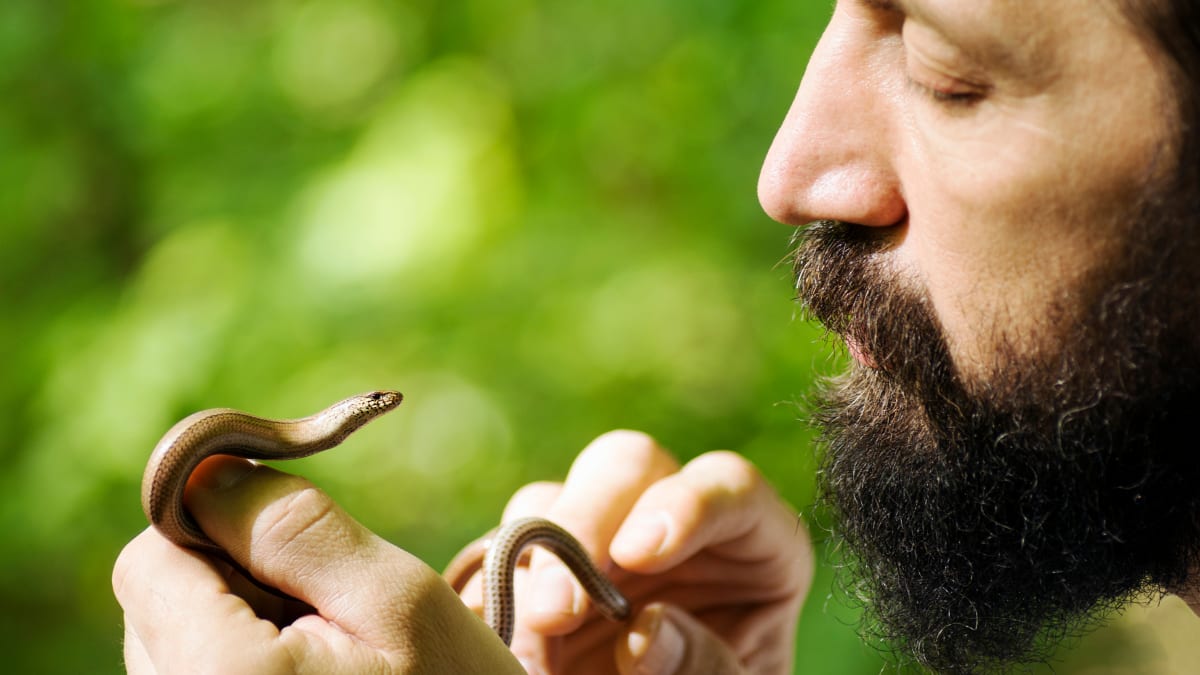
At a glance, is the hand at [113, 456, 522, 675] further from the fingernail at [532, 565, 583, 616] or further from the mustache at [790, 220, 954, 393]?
the mustache at [790, 220, 954, 393]

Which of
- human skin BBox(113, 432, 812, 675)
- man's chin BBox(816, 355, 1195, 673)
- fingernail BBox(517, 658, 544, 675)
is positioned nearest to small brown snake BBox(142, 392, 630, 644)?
human skin BBox(113, 432, 812, 675)

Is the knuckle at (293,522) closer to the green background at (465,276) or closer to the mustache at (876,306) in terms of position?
the mustache at (876,306)

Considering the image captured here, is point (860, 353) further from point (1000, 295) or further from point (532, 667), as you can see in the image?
point (532, 667)

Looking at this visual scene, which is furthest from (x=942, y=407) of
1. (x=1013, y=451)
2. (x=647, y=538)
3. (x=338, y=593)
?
(x=338, y=593)

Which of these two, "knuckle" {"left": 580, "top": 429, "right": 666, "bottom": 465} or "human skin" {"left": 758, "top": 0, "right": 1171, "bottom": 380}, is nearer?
"human skin" {"left": 758, "top": 0, "right": 1171, "bottom": 380}

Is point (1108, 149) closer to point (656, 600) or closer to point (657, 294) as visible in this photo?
point (656, 600)
